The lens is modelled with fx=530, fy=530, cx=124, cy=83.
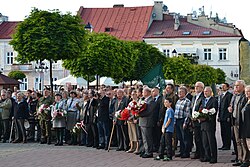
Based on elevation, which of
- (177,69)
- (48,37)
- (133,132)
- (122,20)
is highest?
(122,20)

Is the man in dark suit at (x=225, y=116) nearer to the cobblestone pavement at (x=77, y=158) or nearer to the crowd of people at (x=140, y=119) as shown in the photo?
the crowd of people at (x=140, y=119)

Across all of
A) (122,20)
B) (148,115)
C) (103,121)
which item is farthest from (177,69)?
(148,115)

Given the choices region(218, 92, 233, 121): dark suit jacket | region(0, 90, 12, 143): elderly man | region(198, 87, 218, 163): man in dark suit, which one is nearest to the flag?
region(218, 92, 233, 121): dark suit jacket

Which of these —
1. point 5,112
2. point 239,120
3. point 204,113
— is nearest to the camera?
point 239,120

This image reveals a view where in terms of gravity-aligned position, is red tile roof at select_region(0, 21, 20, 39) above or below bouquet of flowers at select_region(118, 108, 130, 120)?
above

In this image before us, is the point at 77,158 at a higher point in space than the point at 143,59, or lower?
lower

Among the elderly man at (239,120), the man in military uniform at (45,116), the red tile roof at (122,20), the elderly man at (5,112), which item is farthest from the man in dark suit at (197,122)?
the red tile roof at (122,20)

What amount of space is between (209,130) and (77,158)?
3751mm

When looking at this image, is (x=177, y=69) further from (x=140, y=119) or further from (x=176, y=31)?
(x=140, y=119)

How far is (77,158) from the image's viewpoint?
14656 mm

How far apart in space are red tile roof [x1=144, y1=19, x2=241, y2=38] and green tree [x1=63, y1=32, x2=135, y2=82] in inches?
1457

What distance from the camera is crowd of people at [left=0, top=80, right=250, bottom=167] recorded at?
13516 mm

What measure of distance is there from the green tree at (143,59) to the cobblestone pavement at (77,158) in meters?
24.9

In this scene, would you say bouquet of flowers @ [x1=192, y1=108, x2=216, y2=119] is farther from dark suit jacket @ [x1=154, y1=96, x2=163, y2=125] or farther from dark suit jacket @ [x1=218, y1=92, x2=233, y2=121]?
dark suit jacket @ [x1=218, y1=92, x2=233, y2=121]
